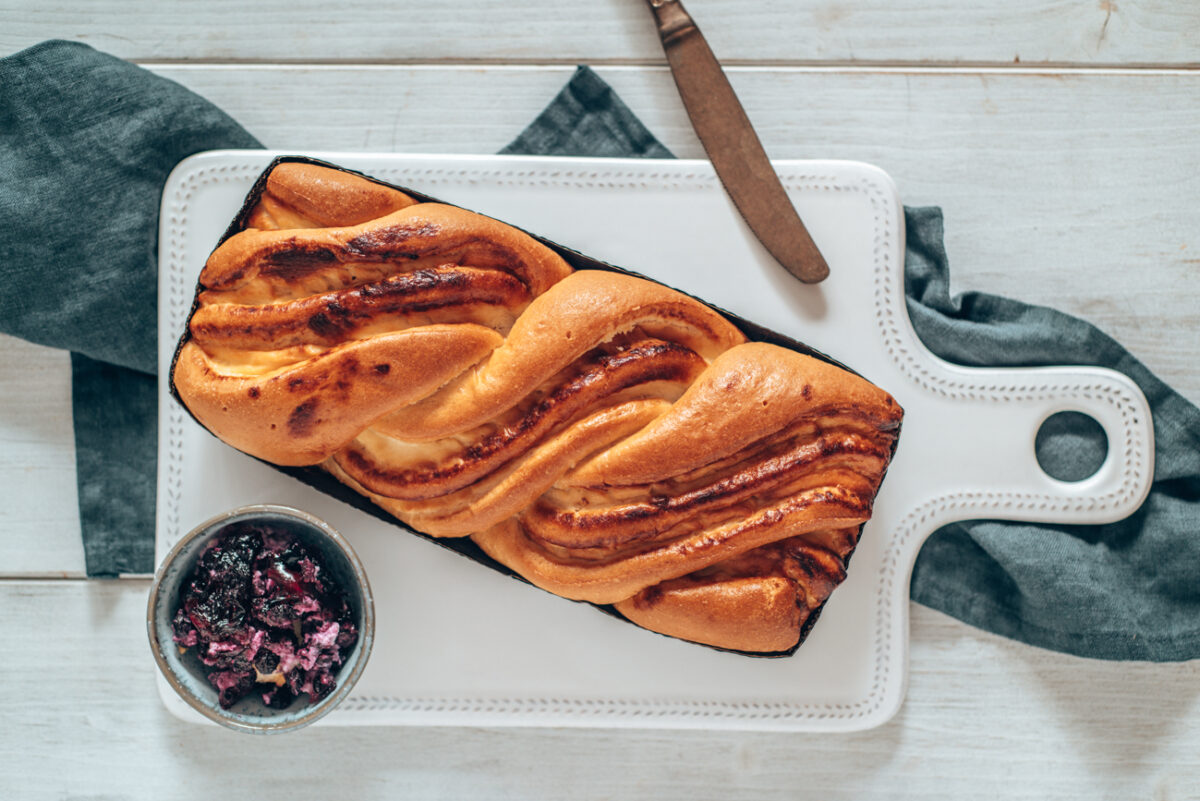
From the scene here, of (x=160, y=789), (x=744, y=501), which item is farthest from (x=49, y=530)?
(x=744, y=501)

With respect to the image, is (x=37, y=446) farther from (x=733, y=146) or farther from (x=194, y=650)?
(x=733, y=146)

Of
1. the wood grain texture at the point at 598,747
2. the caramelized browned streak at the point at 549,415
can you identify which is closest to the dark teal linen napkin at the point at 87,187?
the wood grain texture at the point at 598,747

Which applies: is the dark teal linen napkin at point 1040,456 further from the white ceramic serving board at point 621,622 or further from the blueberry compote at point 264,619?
the blueberry compote at point 264,619

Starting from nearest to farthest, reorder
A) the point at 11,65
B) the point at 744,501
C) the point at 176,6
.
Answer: the point at 744,501 → the point at 11,65 → the point at 176,6

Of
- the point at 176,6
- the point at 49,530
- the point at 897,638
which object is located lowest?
the point at 49,530

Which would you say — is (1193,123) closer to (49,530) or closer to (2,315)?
(2,315)

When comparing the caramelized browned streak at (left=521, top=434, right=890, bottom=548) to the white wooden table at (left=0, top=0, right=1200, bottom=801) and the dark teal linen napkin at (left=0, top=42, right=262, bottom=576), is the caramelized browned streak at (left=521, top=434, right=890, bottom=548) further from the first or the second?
the dark teal linen napkin at (left=0, top=42, right=262, bottom=576)
